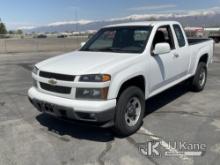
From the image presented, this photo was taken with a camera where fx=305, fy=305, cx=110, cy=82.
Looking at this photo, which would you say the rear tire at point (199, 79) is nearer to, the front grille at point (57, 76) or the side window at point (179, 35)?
the side window at point (179, 35)

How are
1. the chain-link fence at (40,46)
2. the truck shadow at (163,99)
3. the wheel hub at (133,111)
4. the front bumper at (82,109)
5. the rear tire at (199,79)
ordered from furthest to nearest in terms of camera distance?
the chain-link fence at (40,46), the rear tire at (199,79), the truck shadow at (163,99), the wheel hub at (133,111), the front bumper at (82,109)

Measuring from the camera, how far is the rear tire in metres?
7.66

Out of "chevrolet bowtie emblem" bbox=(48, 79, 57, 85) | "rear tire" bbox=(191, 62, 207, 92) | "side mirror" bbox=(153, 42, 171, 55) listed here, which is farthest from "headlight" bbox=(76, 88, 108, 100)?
"rear tire" bbox=(191, 62, 207, 92)

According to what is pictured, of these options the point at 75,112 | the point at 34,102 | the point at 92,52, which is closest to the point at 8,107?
the point at 34,102

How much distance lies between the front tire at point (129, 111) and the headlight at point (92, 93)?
0.36m

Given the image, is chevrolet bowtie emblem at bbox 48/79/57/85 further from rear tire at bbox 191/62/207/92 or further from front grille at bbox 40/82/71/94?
rear tire at bbox 191/62/207/92

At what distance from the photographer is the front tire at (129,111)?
185 inches

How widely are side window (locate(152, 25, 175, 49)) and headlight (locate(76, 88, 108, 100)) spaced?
1875 mm

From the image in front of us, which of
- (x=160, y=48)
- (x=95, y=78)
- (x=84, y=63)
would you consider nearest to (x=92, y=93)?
(x=95, y=78)

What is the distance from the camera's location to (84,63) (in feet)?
16.0

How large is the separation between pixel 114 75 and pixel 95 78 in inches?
11.7

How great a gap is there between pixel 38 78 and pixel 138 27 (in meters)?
2.23

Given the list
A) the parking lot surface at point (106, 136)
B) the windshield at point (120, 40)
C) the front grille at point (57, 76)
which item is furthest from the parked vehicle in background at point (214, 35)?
the front grille at point (57, 76)

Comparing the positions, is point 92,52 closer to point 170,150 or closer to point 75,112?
point 75,112
